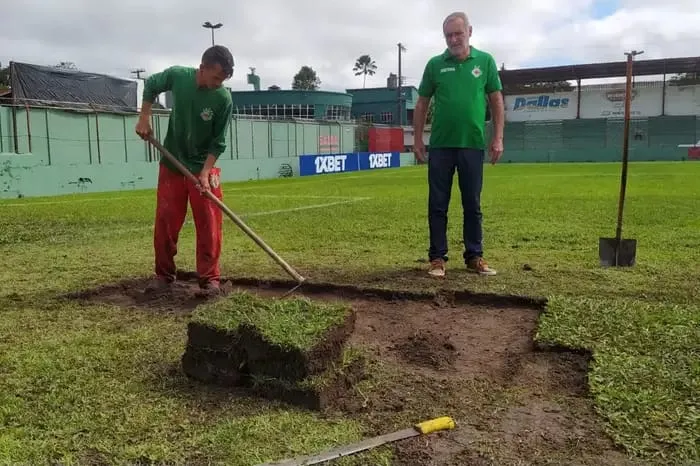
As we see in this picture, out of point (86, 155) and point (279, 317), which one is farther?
point (86, 155)

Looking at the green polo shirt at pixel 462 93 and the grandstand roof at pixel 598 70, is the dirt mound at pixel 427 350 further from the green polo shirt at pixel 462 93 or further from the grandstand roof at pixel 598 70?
the grandstand roof at pixel 598 70

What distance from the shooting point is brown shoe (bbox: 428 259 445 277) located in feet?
17.0

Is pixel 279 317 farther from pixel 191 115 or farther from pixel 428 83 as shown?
pixel 428 83

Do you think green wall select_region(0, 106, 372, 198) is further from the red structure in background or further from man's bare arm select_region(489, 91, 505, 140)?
man's bare arm select_region(489, 91, 505, 140)

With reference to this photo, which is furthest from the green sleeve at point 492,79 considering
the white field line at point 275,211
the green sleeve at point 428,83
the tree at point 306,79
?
the tree at point 306,79

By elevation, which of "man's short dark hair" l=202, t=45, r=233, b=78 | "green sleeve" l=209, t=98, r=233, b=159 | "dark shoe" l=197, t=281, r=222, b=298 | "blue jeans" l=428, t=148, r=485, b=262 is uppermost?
"man's short dark hair" l=202, t=45, r=233, b=78

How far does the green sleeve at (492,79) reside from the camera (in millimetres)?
5348

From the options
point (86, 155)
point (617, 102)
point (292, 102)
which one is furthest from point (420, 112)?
point (292, 102)

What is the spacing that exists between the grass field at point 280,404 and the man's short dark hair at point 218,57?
171 centimetres

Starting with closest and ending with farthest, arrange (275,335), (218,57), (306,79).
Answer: (275,335)
(218,57)
(306,79)

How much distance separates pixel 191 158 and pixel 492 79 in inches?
99.2

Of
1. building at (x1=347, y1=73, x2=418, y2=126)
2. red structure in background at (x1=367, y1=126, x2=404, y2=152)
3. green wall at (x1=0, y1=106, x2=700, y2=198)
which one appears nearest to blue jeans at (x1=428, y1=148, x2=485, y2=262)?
green wall at (x1=0, y1=106, x2=700, y2=198)

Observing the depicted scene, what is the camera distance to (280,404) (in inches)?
103

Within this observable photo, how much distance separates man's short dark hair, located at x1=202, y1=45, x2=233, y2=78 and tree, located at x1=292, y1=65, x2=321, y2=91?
338ft
